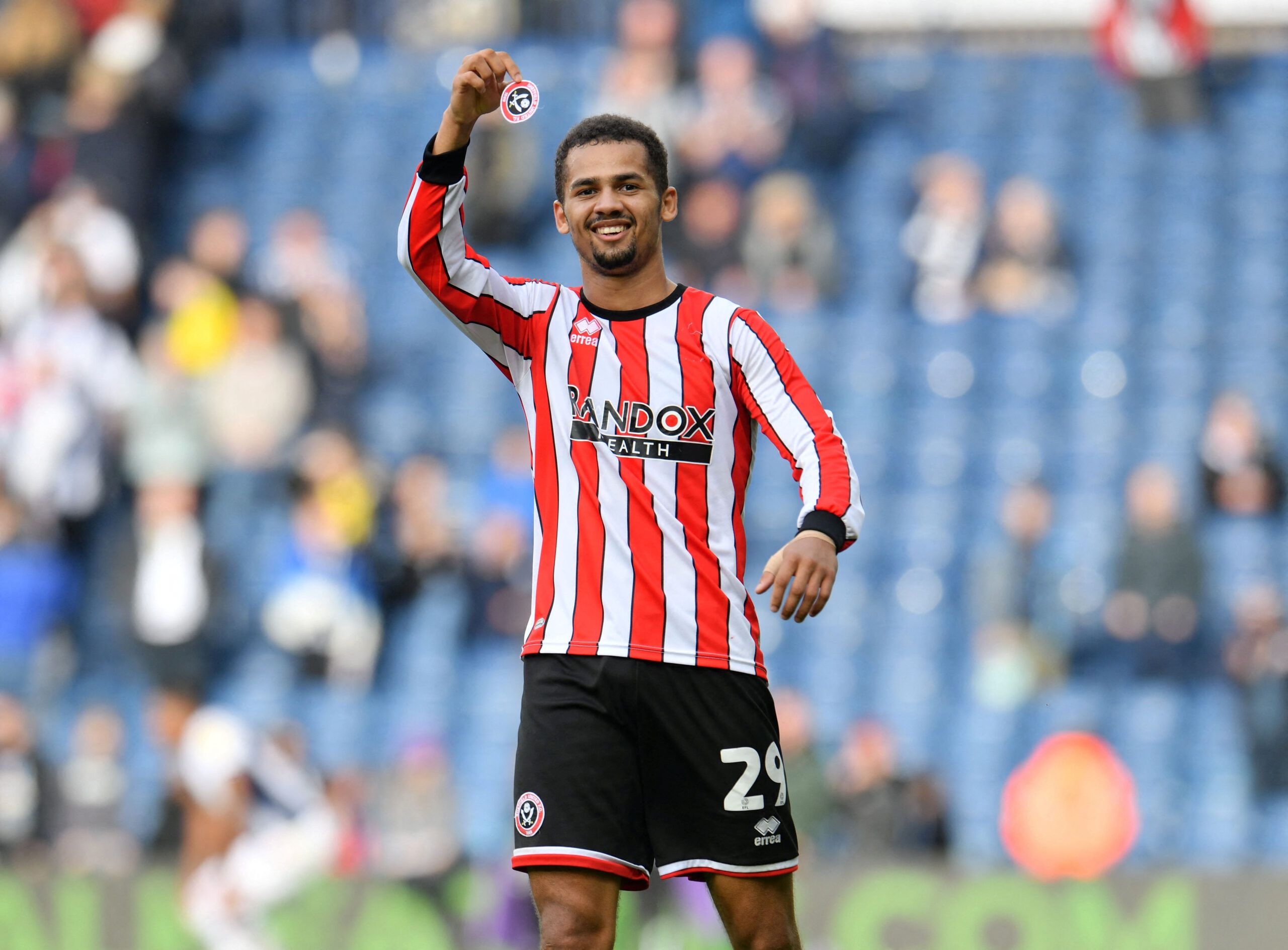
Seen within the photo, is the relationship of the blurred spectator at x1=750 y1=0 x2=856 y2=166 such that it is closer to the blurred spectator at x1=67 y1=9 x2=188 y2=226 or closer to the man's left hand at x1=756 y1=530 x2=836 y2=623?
the blurred spectator at x1=67 y1=9 x2=188 y2=226

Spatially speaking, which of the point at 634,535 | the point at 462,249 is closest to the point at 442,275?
the point at 462,249

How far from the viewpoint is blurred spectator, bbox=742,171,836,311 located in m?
12.2

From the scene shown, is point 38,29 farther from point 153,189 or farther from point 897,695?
point 897,695

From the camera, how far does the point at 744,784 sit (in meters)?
4.10

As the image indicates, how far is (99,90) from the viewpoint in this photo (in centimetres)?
1339

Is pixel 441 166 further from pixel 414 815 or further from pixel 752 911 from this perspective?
pixel 414 815

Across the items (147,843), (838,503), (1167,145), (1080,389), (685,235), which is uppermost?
(1167,145)

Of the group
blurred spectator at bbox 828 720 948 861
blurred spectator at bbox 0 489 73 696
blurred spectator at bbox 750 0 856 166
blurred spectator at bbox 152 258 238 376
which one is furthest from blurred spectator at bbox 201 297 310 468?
blurred spectator at bbox 828 720 948 861

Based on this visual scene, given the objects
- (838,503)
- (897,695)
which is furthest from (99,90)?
(838,503)

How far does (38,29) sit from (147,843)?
639cm

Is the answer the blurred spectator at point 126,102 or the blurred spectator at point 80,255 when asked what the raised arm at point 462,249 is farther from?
the blurred spectator at point 126,102

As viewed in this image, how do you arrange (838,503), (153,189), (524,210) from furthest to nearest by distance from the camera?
(153,189) < (524,210) < (838,503)

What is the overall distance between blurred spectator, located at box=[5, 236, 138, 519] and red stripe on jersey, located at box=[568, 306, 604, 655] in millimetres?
8151

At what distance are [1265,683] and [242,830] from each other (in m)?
5.34
